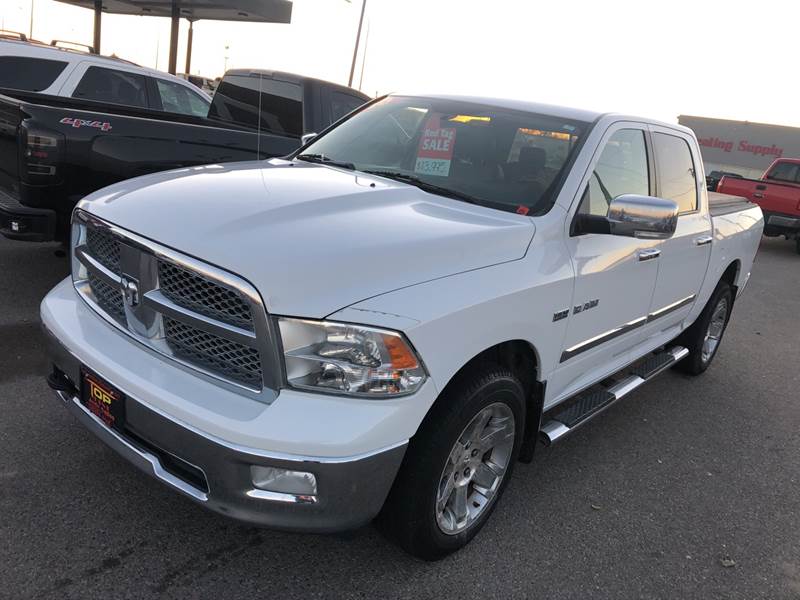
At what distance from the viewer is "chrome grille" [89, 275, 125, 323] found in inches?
104

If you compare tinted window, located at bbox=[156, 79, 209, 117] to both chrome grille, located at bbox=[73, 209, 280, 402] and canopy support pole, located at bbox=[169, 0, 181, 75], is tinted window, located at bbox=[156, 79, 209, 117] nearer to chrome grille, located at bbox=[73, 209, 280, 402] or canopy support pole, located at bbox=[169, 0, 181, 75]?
chrome grille, located at bbox=[73, 209, 280, 402]

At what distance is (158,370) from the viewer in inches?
91.9

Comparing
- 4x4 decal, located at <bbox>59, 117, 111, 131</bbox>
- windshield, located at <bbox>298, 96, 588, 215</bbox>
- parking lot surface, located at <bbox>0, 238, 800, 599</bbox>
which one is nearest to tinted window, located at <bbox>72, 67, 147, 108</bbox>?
4x4 decal, located at <bbox>59, 117, 111, 131</bbox>

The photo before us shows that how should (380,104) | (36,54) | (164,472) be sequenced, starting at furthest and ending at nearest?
(36,54) → (380,104) → (164,472)

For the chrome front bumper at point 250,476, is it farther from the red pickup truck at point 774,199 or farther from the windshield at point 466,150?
the red pickup truck at point 774,199

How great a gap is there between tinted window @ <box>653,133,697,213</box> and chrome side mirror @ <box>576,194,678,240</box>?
3.66ft

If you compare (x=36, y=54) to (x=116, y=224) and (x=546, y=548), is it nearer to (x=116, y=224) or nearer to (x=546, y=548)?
(x=116, y=224)

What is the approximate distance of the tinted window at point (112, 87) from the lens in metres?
7.82

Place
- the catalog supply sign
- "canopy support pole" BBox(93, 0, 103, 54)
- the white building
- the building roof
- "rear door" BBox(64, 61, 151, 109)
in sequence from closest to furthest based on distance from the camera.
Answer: the catalog supply sign
"rear door" BBox(64, 61, 151, 109)
the building roof
"canopy support pole" BBox(93, 0, 103, 54)
the white building

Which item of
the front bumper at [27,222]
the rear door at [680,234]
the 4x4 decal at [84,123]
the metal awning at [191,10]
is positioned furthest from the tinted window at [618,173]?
the metal awning at [191,10]

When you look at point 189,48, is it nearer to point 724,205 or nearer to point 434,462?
point 724,205

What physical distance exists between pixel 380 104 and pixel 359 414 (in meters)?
2.68

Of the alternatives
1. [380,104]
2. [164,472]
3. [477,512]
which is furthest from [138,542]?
[380,104]

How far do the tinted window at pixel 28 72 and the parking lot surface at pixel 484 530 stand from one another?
4.30 meters
